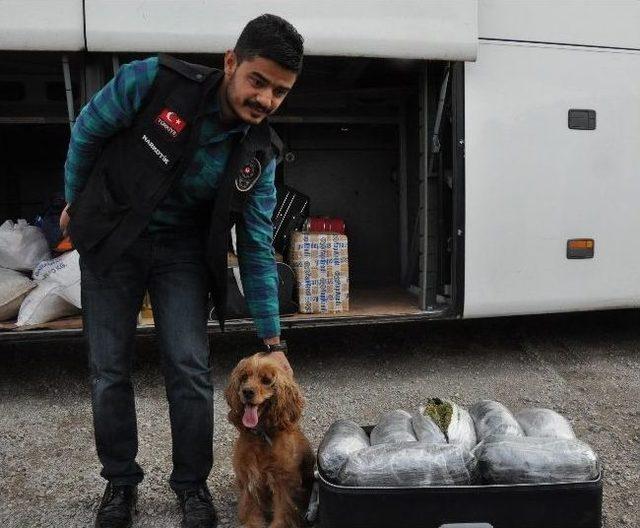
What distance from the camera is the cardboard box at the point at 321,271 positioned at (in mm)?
4391

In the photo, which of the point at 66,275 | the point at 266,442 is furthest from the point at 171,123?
the point at 66,275

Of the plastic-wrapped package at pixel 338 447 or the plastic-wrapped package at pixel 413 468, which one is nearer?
the plastic-wrapped package at pixel 413 468

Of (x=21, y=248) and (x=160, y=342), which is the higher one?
(x=21, y=248)

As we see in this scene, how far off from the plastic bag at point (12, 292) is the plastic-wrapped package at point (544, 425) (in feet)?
9.58

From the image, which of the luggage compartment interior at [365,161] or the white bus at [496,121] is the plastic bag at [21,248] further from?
the luggage compartment interior at [365,161]

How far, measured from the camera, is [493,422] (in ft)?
8.36

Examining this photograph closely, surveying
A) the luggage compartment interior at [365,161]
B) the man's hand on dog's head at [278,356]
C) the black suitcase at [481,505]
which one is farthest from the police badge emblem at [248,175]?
the luggage compartment interior at [365,161]

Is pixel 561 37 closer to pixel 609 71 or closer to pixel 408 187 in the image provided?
pixel 609 71

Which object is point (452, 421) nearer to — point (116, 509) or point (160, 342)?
point (160, 342)

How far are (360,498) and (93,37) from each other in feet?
8.92

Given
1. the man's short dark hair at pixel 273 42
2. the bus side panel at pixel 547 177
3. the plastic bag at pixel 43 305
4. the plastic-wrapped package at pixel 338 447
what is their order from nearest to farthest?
the man's short dark hair at pixel 273 42 → the plastic-wrapped package at pixel 338 447 → the plastic bag at pixel 43 305 → the bus side panel at pixel 547 177

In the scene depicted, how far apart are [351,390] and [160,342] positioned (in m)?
1.94

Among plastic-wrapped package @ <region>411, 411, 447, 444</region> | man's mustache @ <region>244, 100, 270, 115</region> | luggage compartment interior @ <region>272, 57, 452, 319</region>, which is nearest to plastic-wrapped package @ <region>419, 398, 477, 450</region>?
plastic-wrapped package @ <region>411, 411, 447, 444</region>

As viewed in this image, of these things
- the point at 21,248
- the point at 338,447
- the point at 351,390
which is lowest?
the point at 351,390
